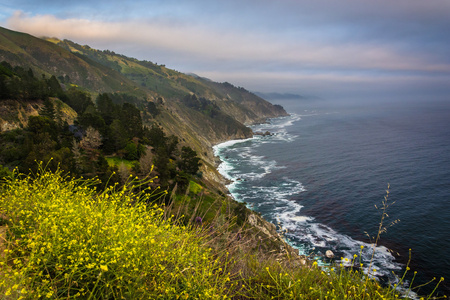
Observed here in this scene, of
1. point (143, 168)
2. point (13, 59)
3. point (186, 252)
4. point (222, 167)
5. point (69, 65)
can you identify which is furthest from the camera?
point (69, 65)

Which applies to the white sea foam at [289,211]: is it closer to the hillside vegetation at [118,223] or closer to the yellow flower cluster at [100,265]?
the hillside vegetation at [118,223]

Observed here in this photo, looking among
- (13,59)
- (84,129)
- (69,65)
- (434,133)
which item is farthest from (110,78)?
(434,133)

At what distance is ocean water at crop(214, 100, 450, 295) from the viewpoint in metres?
39.6

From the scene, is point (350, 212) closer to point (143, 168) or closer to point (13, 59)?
point (143, 168)

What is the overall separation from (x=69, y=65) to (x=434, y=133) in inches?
8601

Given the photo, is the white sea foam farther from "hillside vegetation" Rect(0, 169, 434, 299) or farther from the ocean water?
"hillside vegetation" Rect(0, 169, 434, 299)

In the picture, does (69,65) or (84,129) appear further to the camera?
(69,65)

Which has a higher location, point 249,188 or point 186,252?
point 186,252

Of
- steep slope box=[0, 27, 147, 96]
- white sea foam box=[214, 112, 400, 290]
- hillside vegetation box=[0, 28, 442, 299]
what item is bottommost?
white sea foam box=[214, 112, 400, 290]

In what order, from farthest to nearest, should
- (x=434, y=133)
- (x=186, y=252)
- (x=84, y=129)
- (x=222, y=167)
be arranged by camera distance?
(x=434, y=133) → (x=222, y=167) → (x=84, y=129) → (x=186, y=252)

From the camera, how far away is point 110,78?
177 meters

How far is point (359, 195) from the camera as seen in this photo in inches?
2327

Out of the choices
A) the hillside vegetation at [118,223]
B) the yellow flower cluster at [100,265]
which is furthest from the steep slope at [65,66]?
the yellow flower cluster at [100,265]

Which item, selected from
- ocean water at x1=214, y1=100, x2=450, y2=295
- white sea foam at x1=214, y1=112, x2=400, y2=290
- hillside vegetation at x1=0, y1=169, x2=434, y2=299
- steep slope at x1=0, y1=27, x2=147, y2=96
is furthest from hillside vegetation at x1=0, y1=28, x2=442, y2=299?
steep slope at x1=0, y1=27, x2=147, y2=96
